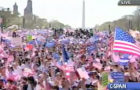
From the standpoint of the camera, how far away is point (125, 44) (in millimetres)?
15023

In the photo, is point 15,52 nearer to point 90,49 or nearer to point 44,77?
point 90,49

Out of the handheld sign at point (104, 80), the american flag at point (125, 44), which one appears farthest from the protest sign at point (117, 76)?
the american flag at point (125, 44)

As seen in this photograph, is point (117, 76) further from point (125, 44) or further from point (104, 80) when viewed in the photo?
point (125, 44)

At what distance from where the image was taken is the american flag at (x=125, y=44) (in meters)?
14.8

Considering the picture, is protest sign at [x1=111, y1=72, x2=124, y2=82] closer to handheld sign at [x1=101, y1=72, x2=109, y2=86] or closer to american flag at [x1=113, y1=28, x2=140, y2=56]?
handheld sign at [x1=101, y1=72, x2=109, y2=86]

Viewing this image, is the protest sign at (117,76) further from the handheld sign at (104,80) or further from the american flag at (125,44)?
the american flag at (125,44)

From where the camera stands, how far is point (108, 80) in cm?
1427

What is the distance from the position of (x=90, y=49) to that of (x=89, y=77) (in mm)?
10350

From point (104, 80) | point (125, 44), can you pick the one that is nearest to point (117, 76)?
point (104, 80)

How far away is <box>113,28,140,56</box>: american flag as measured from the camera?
584 inches

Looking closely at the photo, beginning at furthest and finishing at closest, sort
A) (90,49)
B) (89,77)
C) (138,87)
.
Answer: (90,49) → (89,77) → (138,87)

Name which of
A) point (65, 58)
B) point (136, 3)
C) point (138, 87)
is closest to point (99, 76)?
point (138, 87)

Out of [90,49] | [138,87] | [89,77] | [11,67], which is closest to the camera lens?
[138,87]

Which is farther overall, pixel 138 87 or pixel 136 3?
pixel 136 3
